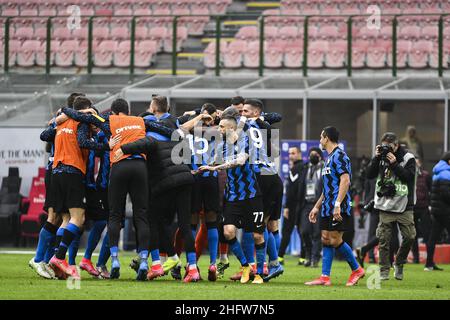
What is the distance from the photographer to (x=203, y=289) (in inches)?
443

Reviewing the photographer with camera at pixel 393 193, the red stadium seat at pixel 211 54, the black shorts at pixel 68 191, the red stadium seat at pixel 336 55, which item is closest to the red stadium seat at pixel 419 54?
the red stadium seat at pixel 336 55

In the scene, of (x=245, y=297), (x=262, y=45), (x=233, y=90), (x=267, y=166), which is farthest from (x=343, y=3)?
(x=245, y=297)

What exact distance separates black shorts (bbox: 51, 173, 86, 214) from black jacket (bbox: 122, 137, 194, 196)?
877mm

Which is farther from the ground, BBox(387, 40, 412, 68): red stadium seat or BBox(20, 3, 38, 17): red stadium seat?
BBox(20, 3, 38, 17): red stadium seat

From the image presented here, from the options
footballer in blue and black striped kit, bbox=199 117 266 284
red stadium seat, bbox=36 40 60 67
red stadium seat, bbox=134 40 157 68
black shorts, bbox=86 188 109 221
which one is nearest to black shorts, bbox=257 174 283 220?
footballer in blue and black striped kit, bbox=199 117 266 284

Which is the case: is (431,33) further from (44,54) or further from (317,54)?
(44,54)

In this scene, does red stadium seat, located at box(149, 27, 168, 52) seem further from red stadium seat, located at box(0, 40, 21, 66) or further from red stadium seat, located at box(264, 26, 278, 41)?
red stadium seat, located at box(0, 40, 21, 66)

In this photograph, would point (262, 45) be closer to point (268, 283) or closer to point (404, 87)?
point (404, 87)

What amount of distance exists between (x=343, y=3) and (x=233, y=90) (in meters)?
5.44

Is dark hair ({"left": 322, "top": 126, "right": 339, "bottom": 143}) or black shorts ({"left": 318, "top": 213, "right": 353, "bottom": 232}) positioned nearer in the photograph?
black shorts ({"left": 318, "top": 213, "right": 353, "bottom": 232})

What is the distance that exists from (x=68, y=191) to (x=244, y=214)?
209 centimetres

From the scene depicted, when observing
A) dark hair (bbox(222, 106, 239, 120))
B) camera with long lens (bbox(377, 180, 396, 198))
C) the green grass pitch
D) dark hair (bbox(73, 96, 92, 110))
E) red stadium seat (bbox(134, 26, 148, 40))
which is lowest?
the green grass pitch

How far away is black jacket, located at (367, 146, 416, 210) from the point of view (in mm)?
14242

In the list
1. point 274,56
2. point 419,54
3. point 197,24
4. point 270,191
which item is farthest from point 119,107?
point 197,24
